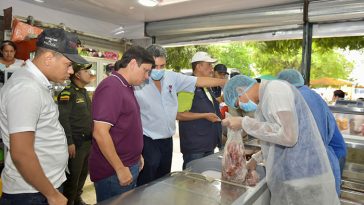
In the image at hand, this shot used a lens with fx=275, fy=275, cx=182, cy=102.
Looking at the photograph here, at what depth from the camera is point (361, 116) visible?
2652 mm

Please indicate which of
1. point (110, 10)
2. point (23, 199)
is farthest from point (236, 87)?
point (110, 10)

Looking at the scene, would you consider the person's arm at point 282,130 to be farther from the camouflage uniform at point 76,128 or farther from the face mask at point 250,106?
the camouflage uniform at point 76,128

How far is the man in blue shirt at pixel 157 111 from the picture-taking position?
217cm

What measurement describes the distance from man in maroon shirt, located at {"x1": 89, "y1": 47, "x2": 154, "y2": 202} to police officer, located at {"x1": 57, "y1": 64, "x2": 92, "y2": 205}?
1.30 meters

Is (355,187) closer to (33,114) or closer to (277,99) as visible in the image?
(277,99)

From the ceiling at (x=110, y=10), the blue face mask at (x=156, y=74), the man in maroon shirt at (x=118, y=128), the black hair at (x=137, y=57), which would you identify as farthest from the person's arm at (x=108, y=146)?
the ceiling at (x=110, y=10)

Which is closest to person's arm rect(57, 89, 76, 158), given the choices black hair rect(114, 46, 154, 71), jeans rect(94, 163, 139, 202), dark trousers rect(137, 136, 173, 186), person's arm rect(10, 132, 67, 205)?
dark trousers rect(137, 136, 173, 186)

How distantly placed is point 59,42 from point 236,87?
3.28 ft

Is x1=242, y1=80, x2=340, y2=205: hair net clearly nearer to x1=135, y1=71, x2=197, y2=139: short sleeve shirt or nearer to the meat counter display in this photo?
x1=135, y1=71, x2=197, y2=139: short sleeve shirt

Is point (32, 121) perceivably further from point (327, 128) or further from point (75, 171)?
point (75, 171)

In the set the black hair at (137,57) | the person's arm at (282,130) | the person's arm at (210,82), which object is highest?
the black hair at (137,57)

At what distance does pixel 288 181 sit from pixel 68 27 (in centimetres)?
415

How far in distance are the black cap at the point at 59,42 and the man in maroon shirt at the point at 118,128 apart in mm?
300

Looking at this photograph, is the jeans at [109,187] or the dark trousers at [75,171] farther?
the dark trousers at [75,171]
